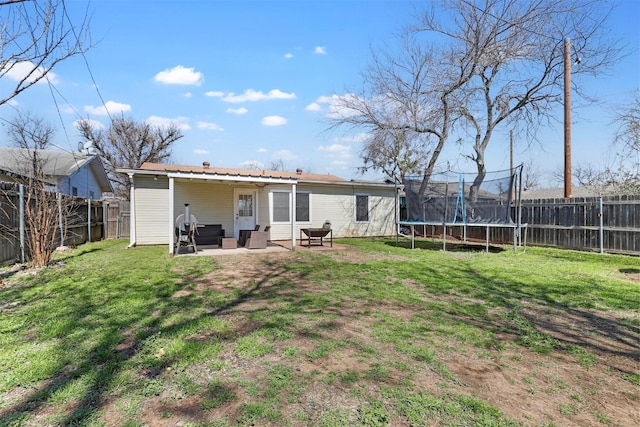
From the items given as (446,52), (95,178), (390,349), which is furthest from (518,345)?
(95,178)

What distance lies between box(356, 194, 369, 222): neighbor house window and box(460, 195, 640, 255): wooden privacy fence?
18.1 ft

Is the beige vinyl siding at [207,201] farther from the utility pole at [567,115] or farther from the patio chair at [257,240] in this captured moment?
the utility pole at [567,115]

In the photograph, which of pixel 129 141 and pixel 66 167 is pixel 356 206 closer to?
pixel 66 167

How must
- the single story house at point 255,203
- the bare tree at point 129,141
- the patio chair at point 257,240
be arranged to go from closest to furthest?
the patio chair at point 257,240 < the single story house at point 255,203 < the bare tree at point 129,141

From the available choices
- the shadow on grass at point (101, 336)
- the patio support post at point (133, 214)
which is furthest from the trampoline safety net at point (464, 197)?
the patio support post at point (133, 214)

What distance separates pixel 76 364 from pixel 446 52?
13078 mm

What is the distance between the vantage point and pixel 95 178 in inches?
856

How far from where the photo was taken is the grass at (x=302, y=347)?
2.14 meters

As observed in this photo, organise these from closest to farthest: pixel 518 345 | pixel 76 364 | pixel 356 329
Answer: pixel 76 364, pixel 518 345, pixel 356 329

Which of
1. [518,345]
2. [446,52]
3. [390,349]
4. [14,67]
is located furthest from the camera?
[446,52]

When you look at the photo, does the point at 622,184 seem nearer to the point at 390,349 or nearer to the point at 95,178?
the point at 390,349

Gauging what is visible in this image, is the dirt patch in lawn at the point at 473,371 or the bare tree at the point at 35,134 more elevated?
the bare tree at the point at 35,134

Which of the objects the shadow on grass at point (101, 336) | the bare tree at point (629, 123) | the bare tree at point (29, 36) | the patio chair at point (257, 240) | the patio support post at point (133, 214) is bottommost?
Answer: the shadow on grass at point (101, 336)

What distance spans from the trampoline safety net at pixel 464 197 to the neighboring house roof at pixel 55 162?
643 inches
